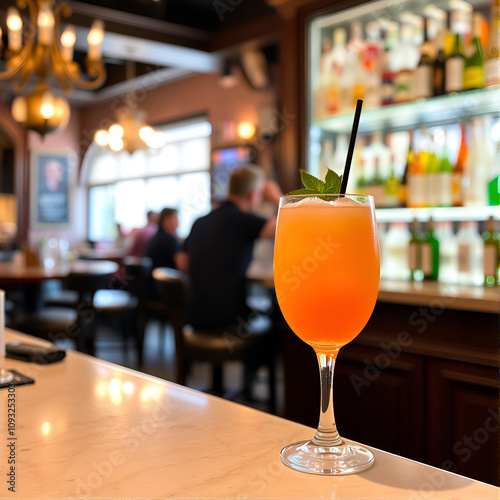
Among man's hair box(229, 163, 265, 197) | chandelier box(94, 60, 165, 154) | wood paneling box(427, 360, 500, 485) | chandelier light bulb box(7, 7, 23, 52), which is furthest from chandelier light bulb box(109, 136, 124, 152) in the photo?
wood paneling box(427, 360, 500, 485)

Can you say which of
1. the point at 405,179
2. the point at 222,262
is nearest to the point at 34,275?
the point at 222,262

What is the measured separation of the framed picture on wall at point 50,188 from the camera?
9.98 m

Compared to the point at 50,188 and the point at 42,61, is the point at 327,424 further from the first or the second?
the point at 50,188

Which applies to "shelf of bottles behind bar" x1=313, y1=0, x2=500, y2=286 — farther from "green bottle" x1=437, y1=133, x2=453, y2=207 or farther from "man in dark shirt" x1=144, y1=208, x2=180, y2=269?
"man in dark shirt" x1=144, y1=208, x2=180, y2=269

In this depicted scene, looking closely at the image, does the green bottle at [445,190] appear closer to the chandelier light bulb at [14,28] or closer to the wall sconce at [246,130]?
the chandelier light bulb at [14,28]

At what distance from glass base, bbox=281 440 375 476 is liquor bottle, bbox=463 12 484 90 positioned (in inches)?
84.0

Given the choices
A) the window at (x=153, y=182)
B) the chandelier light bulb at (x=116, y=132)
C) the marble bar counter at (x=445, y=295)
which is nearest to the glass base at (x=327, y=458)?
the marble bar counter at (x=445, y=295)

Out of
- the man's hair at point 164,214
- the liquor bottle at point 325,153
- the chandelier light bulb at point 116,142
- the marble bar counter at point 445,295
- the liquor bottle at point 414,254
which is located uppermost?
the chandelier light bulb at point 116,142

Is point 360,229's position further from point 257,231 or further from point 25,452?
point 257,231

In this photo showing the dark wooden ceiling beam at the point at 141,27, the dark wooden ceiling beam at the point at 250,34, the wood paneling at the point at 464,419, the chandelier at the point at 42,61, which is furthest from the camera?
the dark wooden ceiling beam at the point at 141,27

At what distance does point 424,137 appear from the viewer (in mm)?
2730

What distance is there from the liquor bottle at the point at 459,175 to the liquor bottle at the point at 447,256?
0.48 ft

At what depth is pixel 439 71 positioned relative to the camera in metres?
2.50

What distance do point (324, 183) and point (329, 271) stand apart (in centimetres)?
10
